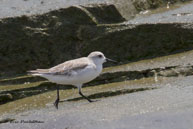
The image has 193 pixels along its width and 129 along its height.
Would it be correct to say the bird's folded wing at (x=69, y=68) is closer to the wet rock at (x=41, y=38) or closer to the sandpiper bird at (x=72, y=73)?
the sandpiper bird at (x=72, y=73)

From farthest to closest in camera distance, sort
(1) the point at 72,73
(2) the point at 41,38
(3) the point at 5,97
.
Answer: (2) the point at 41,38
(3) the point at 5,97
(1) the point at 72,73

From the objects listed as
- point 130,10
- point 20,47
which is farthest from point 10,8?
point 130,10

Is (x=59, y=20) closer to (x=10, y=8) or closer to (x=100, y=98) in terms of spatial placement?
(x=10, y=8)

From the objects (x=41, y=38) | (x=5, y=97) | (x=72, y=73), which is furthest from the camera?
(x=41, y=38)

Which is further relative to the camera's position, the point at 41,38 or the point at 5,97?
the point at 41,38

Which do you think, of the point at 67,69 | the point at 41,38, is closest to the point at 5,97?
the point at 67,69

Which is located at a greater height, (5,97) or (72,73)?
(72,73)

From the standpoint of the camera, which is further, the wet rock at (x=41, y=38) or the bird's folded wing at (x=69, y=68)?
the wet rock at (x=41, y=38)

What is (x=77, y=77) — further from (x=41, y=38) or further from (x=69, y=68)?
(x=41, y=38)

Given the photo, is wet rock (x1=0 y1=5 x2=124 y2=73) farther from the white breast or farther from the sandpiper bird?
the white breast

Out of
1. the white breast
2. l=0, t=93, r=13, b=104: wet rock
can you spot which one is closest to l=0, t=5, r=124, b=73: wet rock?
l=0, t=93, r=13, b=104: wet rock

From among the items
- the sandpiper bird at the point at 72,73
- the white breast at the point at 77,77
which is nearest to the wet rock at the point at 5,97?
the sandpiper bird at the point at 72,73

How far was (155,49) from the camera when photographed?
8.30m

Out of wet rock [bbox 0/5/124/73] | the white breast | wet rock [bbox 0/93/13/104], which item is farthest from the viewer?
wet rock [bbox 0/5/124/73]
